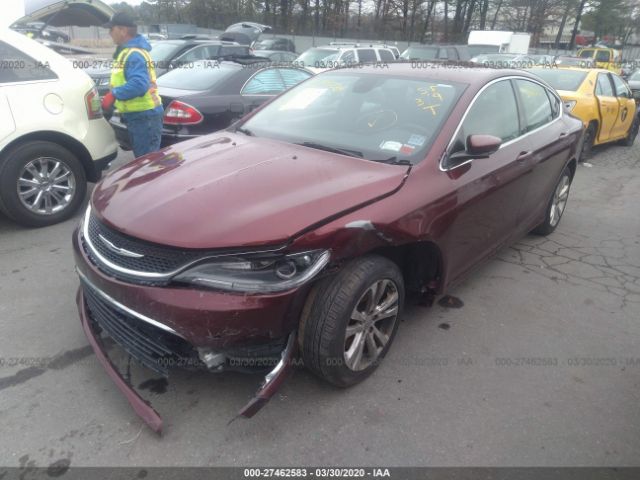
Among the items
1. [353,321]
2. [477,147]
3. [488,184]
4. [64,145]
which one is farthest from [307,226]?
[64,145]

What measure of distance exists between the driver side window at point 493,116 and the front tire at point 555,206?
4.27 feet

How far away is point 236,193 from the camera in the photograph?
243 cm

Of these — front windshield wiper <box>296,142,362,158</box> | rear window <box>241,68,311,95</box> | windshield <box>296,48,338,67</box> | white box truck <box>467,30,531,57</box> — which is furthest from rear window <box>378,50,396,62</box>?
front windshield wiper <box>296,142,362,158</box>

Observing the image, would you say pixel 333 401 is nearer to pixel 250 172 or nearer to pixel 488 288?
pixel 250 172

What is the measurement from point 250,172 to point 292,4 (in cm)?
4116

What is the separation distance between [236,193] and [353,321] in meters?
0.88

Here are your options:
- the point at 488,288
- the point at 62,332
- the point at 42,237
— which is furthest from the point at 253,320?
the point at 42,237

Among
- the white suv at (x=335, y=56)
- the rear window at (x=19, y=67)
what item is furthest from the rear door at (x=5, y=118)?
the white suv at (x=335, y=56)

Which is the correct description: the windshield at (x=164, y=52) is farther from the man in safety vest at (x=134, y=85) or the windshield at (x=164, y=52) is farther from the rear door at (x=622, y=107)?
the rear door at (x=622, y=107)

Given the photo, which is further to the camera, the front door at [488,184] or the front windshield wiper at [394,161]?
the front door at [488,184]

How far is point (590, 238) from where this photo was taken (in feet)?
16.5

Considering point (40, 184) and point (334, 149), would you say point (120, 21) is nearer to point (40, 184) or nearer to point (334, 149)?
point (40, 184)

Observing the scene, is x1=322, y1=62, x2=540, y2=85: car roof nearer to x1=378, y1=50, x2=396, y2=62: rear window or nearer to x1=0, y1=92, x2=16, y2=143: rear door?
x1=0, y1=92, x2=16, y2=143: rear door

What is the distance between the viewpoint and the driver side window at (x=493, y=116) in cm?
312
